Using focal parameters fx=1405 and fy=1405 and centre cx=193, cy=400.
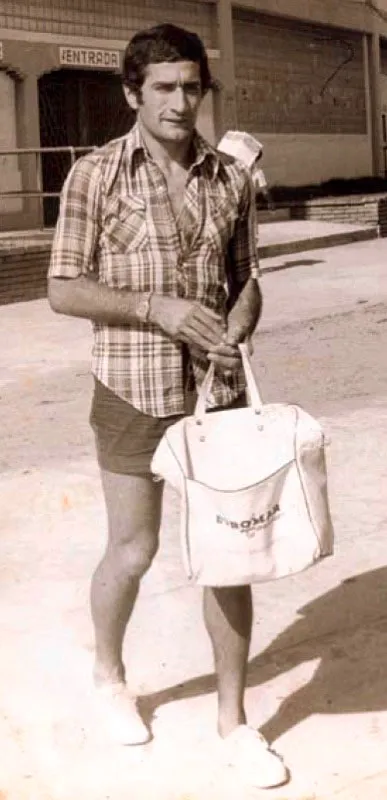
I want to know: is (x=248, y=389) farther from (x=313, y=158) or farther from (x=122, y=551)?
(x=313, y=158)

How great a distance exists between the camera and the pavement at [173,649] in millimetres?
3381

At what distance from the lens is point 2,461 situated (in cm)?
704

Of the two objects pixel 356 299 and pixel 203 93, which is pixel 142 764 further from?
pixel 356 299

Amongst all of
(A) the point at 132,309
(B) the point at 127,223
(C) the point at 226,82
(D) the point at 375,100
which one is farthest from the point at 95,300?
(D) the point at 375,100

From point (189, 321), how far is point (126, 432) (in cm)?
37

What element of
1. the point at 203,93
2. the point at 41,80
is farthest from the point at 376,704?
the point at 41,80

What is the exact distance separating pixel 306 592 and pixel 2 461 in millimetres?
2668

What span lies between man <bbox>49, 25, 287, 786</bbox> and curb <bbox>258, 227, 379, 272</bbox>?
13863 millimetres

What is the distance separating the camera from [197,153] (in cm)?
329

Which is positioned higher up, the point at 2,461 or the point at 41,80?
the point at 41,80

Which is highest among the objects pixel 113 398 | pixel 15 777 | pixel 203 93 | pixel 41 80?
pixel 41 80

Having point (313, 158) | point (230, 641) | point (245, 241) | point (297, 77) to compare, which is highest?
point (297, 77)

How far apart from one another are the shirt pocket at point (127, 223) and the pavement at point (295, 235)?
12.5 meters

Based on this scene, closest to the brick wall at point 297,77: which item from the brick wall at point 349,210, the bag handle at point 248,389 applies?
the brick wall at point 349,210
